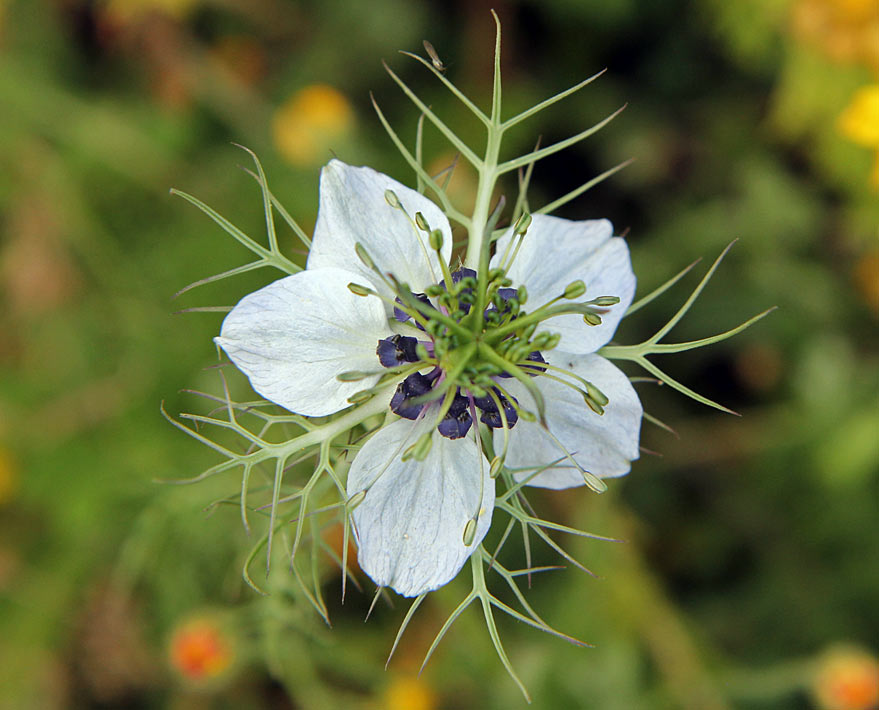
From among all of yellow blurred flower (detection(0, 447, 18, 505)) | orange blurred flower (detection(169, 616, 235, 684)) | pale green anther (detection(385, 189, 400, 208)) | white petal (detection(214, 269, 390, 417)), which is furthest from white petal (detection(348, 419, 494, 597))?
yellow blurred flower (detection(0, 447, 18, 505))

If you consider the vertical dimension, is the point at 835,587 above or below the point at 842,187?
below

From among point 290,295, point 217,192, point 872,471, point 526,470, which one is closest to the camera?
point 290,295

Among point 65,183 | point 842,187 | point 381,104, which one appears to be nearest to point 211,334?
point 65,183

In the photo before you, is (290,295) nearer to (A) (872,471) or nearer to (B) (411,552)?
(B) (411,552)

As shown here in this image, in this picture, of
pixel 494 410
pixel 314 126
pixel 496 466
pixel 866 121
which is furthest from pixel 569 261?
pixel 314 126

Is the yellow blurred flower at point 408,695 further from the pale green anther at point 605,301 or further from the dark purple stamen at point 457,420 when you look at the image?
the pale green anther at point 605,301

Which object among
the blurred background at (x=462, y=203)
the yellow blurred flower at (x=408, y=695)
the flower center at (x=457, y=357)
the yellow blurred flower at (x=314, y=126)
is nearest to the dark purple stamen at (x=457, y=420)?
the flower center at (x=457, y=357)

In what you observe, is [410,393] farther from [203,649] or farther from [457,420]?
[203,649]
